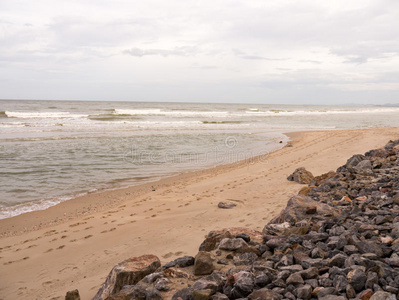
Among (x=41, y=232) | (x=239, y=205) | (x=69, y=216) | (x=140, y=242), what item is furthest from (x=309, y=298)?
(x=69, y=216)

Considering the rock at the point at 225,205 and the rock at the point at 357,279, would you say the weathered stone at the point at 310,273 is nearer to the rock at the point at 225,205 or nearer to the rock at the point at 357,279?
the rock at the point at 357,279

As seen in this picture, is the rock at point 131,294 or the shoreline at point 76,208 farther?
the shoreline at point 76,208

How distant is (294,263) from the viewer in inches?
118

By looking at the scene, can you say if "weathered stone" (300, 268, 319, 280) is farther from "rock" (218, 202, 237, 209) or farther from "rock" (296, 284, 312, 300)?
"rock" (218, 202, 237, 209)

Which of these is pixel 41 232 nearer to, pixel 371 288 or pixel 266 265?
pixel 266 265

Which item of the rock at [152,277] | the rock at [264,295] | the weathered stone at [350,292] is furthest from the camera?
the rock at [152,277]

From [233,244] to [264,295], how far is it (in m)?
1.16

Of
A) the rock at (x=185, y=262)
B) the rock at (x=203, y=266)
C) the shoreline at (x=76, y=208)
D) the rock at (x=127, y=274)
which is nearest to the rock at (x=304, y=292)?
the rock at (x=203, y=266)

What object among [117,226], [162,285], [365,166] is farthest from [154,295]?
[365,166]

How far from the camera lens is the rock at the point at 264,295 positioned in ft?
7.86

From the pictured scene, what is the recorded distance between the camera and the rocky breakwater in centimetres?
242

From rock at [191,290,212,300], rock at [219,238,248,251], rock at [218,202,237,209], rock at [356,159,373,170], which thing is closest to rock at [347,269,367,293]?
rock at [191,290,212,300]

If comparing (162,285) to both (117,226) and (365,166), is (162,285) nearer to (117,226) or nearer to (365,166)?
(117,226)

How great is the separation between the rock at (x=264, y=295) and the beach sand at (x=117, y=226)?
76.9 inches
